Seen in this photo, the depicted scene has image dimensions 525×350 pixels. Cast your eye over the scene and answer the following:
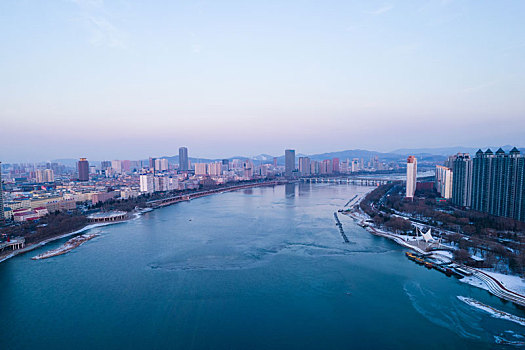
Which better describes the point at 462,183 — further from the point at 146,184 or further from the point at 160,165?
the point at 160,165

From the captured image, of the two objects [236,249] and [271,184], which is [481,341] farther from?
[271,184]

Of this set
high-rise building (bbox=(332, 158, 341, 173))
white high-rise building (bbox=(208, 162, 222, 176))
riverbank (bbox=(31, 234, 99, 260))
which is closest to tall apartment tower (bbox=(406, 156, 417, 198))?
riverbank (bbox=(31, 234, 99, 260))

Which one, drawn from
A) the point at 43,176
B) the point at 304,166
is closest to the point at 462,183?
the point at 304,166

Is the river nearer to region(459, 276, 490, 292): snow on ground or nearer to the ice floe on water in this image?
the ice floe on water

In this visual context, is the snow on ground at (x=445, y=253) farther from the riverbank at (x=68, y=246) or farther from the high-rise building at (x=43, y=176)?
the high-rise building at (x=43, y=176)

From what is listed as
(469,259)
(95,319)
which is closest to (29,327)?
(95,319)

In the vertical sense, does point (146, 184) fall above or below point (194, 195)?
above
